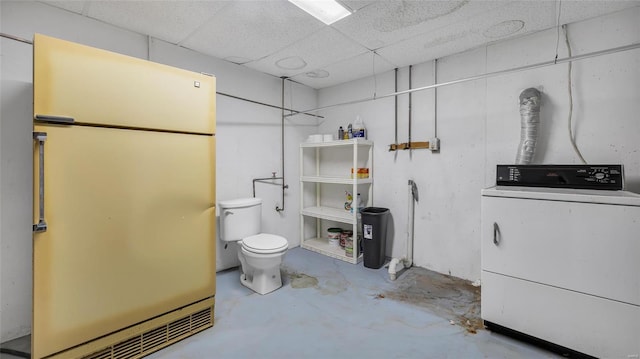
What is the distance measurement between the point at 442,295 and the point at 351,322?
0.95 metres

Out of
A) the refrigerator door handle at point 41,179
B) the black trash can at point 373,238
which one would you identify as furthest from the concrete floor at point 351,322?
the refrigerator door handle at point 41,179

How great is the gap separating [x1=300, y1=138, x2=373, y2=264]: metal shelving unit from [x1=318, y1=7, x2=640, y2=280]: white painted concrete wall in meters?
0.22

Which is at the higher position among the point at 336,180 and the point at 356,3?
the point at 356,3

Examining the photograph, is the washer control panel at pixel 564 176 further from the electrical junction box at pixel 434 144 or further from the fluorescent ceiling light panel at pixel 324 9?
the fluorescent ceiling light panel at pixel 324 9

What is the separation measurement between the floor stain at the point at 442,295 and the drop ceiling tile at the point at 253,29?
2.39 meters

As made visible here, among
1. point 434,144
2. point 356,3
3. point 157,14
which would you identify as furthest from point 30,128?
point 434,144

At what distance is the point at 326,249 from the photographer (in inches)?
134

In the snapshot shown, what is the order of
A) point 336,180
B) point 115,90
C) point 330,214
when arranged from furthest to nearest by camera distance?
1. point 330,214
2. point 336,180
3. point 115,90

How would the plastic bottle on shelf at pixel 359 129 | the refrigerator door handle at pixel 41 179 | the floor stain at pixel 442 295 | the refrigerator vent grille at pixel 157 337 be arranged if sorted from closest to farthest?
the refrigerator door handle at pixel 41 179
the refrigerator vent grille at pixel 157 337
the floor stain at pixel 442 295
the plastic bottle on shelf at pixel 359 129

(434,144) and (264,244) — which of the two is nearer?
(264,244)

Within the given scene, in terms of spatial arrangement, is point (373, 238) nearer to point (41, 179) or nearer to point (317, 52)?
point (317, 52)

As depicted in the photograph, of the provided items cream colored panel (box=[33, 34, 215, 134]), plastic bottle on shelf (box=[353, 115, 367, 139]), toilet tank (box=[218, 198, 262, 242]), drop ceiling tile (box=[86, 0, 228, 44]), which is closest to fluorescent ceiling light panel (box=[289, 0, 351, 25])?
drop ceiling tile (box=[86, 0, 228, 44])

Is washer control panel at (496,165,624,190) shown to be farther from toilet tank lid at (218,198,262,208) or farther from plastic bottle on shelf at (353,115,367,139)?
toilet tank lid at (218,198,262,208)

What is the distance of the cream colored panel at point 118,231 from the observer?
4.43ft
